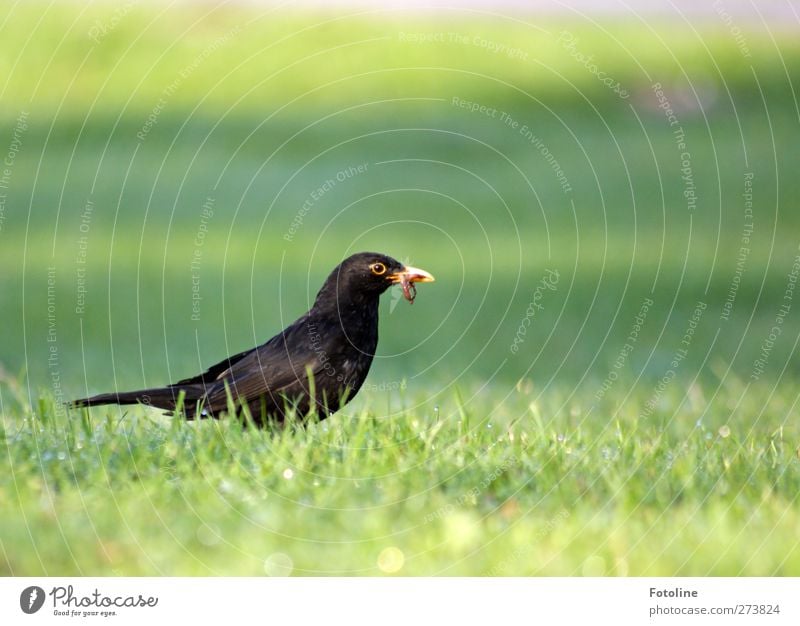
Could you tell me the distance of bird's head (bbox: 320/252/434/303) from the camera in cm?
526

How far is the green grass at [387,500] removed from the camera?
3887mm

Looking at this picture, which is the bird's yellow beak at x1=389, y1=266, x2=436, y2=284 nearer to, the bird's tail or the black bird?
the black bird

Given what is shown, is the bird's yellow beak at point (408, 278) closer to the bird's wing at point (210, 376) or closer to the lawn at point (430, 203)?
the lawn at point (430, 203)

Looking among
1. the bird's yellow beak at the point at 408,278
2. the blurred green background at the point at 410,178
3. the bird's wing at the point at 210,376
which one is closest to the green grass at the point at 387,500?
the bird's wing at the point at 210,376

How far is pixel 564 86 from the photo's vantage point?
40.8 ft

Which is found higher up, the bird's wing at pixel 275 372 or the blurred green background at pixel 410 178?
the blurred green background at pixel 410 178

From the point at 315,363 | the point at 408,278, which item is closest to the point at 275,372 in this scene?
the point at 315,363

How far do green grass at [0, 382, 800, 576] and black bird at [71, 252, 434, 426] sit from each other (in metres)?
0.27

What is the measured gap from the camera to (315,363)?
513 cm

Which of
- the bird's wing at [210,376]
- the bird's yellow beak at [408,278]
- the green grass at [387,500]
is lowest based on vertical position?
the green grass at [387,500]

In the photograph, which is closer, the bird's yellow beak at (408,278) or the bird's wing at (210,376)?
the bird's yellow beak at (408,278)

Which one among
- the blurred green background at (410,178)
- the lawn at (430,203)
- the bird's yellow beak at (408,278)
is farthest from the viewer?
the blurred green background at (410,178)

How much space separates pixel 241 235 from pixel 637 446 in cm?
762

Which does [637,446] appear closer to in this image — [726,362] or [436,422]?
[436,422]
